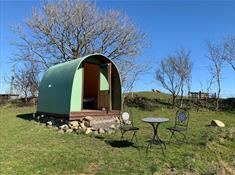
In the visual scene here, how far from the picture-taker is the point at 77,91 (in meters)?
9.67

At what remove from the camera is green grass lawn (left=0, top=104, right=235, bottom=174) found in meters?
4.72

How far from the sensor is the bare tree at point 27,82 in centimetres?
2259

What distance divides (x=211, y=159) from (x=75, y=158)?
3.17 meters

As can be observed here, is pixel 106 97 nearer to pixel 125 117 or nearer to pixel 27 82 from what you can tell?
pixel 125 117

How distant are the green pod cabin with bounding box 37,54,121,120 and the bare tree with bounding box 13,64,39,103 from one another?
10933 millimetres

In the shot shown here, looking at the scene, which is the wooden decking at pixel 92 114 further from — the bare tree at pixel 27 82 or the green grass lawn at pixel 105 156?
the bare tree at pixel 27 82

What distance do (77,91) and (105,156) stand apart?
454 centimetres

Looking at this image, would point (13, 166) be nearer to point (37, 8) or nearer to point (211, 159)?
point (211, 159)

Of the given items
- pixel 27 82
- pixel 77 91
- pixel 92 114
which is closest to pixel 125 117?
pixel 92 114

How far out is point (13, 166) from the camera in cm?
473

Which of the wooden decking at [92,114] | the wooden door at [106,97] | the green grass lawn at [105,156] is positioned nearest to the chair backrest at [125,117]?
the wooden decking at [92,114]

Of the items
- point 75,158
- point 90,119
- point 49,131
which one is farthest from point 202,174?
point 49,131

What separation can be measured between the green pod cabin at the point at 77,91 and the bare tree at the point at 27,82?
10.9 metres

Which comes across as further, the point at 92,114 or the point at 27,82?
the point at 27,82
